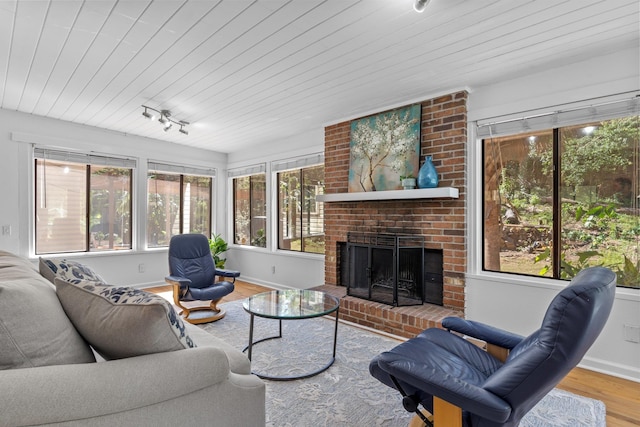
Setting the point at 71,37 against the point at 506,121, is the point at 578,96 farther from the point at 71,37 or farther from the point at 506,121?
the point at 71,37

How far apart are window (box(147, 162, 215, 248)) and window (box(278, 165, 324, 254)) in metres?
1.66

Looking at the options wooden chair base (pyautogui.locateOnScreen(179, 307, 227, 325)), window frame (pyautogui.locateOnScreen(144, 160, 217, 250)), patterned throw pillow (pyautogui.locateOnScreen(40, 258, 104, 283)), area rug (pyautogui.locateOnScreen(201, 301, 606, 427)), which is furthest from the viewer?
window frame (pyautogui.locateOnScreen(144, 160, 217, 250))

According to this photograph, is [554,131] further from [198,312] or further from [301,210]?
[198,312]

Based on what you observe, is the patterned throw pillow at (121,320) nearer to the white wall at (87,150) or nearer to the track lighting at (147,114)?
the track lighting at (147,114)

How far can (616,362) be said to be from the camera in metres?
2.41

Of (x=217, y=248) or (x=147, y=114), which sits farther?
(x=217, y=248)

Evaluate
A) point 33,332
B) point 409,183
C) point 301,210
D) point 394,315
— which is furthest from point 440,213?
point 33,332

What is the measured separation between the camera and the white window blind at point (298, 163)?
15.0 ft

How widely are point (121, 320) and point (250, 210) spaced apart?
4.90 meters

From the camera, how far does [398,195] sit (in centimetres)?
328

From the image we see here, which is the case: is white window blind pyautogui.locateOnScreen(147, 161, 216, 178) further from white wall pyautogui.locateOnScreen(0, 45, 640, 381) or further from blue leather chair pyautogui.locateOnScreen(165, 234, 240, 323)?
blue leather chair pyautogui.locateOnScreen(165, 234, 240, 323)

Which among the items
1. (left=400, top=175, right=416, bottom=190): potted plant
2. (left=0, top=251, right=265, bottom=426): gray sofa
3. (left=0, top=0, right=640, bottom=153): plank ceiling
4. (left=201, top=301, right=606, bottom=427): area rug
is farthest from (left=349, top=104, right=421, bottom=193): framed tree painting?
(left=0, top=251, right=265, bottom=426): gray sofa

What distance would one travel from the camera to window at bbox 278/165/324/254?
15.5 ft

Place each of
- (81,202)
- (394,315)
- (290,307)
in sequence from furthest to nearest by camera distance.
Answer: (81,202), (394,315), (290,307)
